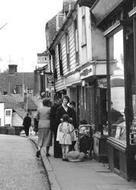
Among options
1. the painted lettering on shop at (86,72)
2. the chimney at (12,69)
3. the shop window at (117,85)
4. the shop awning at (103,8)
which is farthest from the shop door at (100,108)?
the chimney at (12,69)

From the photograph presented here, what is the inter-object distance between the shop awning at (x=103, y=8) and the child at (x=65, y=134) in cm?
284

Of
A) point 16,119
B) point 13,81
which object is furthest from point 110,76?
point 13,81

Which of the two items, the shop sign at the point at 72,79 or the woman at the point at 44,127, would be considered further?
the shop sign at the point at 72,79

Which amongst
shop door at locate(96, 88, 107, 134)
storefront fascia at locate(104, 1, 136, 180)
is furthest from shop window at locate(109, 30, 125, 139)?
shop door at locate(96, 88, 107, 134)

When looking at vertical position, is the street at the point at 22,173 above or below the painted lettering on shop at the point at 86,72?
below

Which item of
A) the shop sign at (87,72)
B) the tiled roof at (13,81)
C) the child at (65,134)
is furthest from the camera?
the tiled roof at (13,81)

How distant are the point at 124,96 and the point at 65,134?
367cm

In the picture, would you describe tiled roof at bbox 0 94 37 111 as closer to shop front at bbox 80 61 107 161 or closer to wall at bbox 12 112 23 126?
wall at bbox 12 112 23 126

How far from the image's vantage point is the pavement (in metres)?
9.34

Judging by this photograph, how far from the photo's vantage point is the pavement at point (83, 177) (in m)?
9.34

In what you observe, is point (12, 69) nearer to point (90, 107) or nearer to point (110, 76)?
point (90, 107)

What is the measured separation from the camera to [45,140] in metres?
14.5

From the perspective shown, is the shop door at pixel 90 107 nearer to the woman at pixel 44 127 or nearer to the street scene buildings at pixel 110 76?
the street scene buildings at pixel 110 76

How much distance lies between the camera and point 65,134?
44.5 ft
